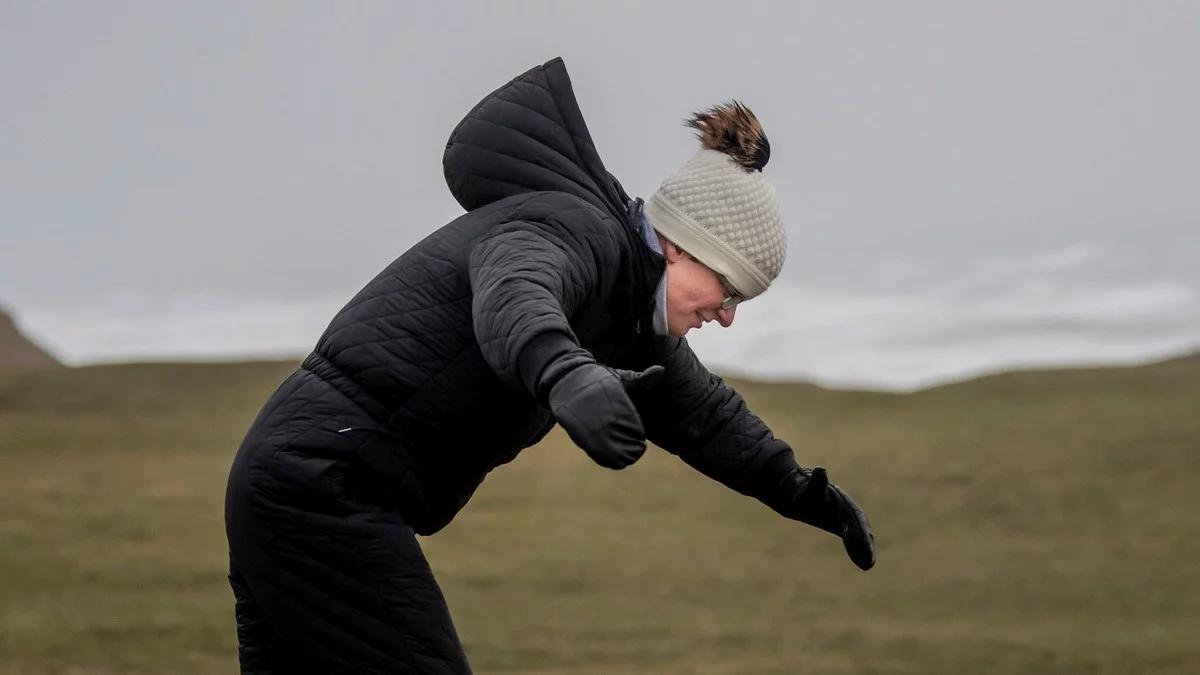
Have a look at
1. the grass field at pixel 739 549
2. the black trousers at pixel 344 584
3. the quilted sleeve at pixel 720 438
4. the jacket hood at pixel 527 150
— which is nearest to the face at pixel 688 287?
the jacket hood at pixel 527 150

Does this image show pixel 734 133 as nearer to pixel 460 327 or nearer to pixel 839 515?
pixel 460 327

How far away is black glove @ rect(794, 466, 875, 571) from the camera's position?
332cm

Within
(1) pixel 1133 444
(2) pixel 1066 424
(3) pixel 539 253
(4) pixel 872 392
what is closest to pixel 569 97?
(3) pixel 539 253

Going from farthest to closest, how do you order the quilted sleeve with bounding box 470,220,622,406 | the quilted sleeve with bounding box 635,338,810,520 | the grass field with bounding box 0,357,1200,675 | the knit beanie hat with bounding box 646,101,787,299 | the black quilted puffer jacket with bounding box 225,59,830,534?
the grass field with bounding box 0,357,1200,675
the quilted sleeve with bounding box 635,338,810,520
the knit beanie hat with bounding box 646,101,787,299
the black quilted puffer jacket with bounding box 225,59,830,534
the quilted sleeve with bounding box 470,220,622,406

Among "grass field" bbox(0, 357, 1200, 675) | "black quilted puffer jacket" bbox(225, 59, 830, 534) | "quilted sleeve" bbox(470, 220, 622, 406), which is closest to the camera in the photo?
"quilted sleeve" bbox(470, 220, 622, 406)

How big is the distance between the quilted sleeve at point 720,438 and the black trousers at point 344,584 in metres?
0.72

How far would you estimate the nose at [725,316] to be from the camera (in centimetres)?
284

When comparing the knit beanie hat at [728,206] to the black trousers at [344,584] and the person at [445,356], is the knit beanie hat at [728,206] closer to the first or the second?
the person at [445,356]

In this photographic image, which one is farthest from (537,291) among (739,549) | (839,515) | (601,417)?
(739,549)

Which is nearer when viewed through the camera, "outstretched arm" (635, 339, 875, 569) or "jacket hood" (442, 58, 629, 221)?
"jacket hood" (442, 58, 629, 221)

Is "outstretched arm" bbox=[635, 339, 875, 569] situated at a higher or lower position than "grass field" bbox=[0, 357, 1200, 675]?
higher

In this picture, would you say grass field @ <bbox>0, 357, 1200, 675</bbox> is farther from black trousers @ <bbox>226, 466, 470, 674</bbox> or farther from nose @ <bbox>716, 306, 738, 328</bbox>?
nose @ <bbox>716, 306, 738, 328</bbox>

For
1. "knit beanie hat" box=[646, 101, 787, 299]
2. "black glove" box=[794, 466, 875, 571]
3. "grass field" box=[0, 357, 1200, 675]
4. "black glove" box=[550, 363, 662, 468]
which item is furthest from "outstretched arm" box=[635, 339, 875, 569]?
"grass field" box=[0, 357, 1200, 675]

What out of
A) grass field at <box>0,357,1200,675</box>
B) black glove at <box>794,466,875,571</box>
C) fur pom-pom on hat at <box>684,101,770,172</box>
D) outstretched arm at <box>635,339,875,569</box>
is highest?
fur pom-pom on hat at <box>684,101,770,172</box>
